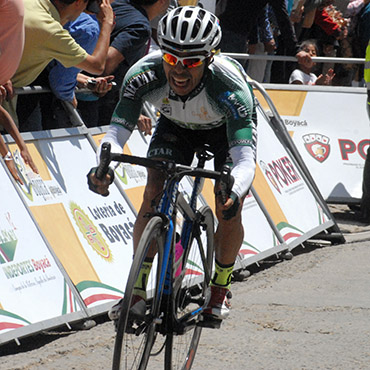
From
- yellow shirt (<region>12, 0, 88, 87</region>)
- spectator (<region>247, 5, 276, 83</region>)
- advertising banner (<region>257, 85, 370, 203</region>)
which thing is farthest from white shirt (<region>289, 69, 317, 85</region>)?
yellow shirt (<region>12, 0, 88, 87</region>)

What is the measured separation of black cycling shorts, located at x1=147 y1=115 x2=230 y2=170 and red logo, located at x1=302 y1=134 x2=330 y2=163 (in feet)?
18.4

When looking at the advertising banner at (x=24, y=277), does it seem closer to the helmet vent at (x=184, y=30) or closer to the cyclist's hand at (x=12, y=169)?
the cyclist's hand at (x=12, y=169)

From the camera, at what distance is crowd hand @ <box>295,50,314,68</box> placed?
39.0ft

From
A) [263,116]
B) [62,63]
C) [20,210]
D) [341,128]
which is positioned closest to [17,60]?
[62,63]

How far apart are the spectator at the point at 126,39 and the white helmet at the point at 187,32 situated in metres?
2.74

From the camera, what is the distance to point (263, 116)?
31.0ft

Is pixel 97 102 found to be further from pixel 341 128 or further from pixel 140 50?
pixel 341 128

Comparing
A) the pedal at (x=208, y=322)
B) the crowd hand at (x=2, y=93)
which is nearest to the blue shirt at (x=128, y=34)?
the crowd hand at (x=2, y=93)

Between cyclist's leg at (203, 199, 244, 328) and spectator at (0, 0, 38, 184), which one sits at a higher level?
spectator at (0, 0, 38, 184)

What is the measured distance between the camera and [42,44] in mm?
6539

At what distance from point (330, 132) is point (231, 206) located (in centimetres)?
682

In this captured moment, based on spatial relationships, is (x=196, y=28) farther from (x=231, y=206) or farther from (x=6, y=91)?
(x=6, y=91)

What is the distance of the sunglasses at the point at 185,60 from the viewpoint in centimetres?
502

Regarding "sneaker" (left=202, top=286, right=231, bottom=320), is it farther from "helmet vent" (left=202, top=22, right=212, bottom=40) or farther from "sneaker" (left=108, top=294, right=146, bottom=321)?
"helmet vent" (left=202, top=22, right=212, bottom=40)
